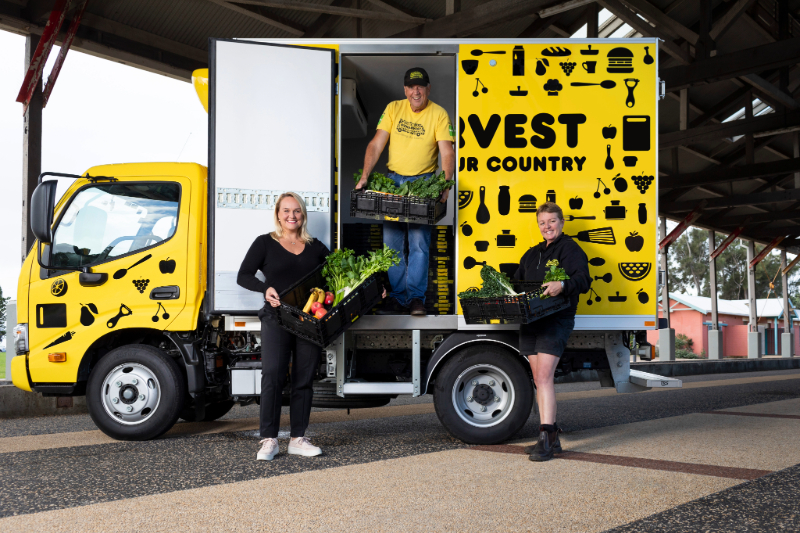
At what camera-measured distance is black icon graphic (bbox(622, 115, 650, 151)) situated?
559 cm

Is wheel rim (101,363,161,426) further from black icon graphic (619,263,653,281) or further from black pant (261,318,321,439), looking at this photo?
black icon graphic (619,263,653,281)

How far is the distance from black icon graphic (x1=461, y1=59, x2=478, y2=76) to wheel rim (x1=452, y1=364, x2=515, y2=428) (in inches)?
97.8

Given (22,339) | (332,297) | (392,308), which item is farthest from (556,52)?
(22,339)

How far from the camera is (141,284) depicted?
5.75m

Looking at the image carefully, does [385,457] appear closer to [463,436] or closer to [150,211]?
[463,436]

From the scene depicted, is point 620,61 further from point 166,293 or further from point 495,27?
point 495,27

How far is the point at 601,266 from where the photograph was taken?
554 cm

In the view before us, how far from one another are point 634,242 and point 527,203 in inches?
37.0

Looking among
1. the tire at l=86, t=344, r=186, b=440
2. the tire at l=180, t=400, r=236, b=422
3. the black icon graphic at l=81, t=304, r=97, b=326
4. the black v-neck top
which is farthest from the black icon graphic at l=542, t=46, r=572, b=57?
the tire at l=180, t=400, r=236, b=422

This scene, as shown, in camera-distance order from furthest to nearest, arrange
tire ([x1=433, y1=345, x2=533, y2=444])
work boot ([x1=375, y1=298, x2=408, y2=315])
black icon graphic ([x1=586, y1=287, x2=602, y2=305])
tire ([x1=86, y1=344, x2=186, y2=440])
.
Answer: work boot ([x1=375, y1=298, x2=408, y2=315])
tire ([x1=86, y1=344, x2=186, y2=440])
black icon graphic ([x1=586, y1=287, x2=602, y2=305])
tire ([x1=433, y1=345, x2=533, y2=444])

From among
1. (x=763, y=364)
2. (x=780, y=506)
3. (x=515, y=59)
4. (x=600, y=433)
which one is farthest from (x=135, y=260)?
(x=763, y=364)

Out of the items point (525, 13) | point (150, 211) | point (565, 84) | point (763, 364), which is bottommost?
point (763, 364)

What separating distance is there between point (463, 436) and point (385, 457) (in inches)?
29.0

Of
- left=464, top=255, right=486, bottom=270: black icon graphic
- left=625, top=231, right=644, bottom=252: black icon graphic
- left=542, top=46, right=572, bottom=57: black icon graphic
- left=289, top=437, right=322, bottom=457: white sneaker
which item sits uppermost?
left=542, top=46, right=572, bottom=57: black icon graphic
